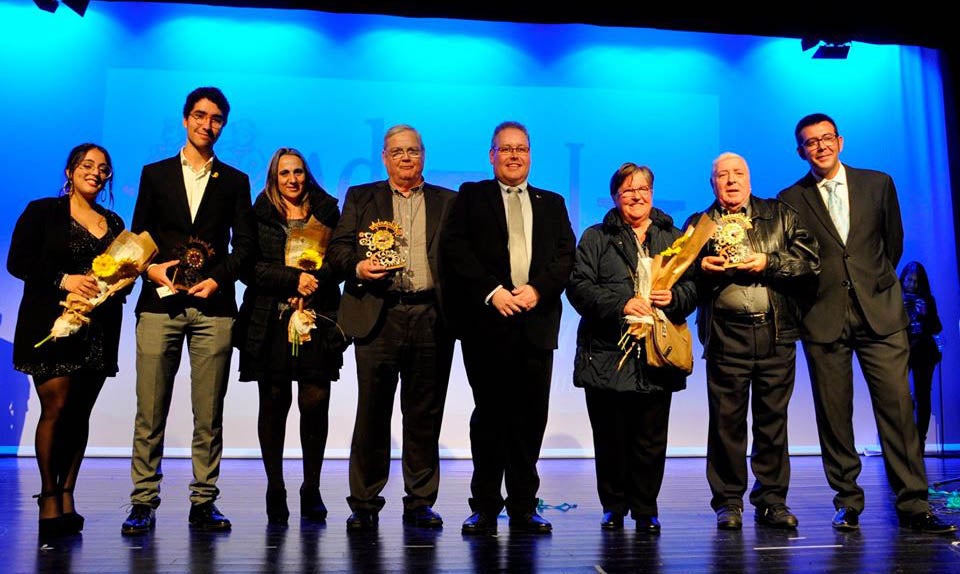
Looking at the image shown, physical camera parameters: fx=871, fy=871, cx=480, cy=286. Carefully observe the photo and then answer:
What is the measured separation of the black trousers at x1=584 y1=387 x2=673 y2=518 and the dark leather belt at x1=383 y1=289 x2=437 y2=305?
2.49 feet

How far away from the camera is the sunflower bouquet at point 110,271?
3.31 m

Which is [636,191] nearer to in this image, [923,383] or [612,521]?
[612,521]

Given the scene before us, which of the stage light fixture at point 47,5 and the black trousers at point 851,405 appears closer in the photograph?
A: the black trousers at point 851,405

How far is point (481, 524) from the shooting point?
336 centimetres

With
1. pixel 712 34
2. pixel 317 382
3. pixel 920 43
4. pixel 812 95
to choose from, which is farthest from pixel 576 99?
pixel 317 382

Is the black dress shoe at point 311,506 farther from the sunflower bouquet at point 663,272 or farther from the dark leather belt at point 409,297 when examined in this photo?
the sunflower bouquet at point 663,272

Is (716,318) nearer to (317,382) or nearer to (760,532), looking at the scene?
(760,532)

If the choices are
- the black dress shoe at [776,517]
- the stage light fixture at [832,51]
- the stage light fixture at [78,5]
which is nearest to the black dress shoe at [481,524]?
the black dress shoe at [776,517]

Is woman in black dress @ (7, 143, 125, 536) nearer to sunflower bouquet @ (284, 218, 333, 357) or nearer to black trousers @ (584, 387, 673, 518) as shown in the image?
sunflower bouquet @ (284, 218, 333, 357)

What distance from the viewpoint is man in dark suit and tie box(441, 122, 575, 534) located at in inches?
135

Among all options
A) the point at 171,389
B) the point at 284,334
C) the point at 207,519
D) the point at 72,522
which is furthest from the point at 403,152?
the point at 72,522

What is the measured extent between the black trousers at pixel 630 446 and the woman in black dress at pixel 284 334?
113cm

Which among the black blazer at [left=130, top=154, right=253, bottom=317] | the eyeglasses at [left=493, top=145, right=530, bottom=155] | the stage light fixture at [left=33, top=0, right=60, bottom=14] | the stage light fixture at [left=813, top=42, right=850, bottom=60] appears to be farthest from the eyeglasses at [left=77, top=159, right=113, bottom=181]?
the stage light fixture at [left=813, top=42, right=850, bottom=60]

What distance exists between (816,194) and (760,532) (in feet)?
4.76
